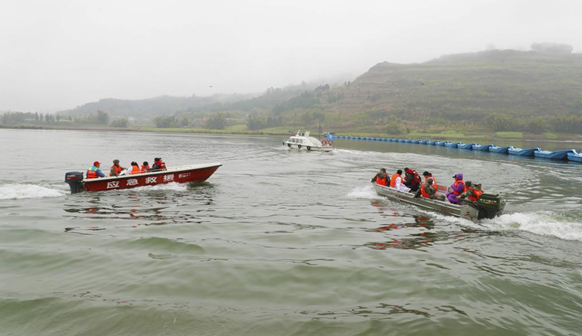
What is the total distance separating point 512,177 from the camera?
105 feet

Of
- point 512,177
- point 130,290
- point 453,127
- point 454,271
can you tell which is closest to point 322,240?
point 454,271

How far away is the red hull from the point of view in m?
21.3

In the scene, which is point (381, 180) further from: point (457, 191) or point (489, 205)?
point (489, 205)

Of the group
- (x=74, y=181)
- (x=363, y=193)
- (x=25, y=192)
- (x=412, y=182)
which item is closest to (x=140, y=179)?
(x=74, y=181)

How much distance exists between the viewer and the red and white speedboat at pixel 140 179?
68.8 ft

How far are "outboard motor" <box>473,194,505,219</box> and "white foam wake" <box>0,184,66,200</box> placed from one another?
2295cm

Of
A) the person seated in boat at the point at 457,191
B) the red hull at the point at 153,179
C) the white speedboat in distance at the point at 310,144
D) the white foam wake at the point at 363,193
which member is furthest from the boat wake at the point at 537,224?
the white speedboat in distance at the point at 310,144

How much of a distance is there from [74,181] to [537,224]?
24498 millimetres

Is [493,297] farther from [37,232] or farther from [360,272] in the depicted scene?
[37,232]

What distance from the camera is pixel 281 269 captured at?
969 centimetres

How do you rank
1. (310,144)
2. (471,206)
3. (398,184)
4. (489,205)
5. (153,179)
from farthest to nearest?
(310,144) < (153,179) < (398,184) < (471,206) < (489,205)

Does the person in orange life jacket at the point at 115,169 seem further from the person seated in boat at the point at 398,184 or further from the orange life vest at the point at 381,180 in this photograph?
the person seated in boat at the point at 398,184

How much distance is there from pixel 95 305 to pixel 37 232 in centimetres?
792

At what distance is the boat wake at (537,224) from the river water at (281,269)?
0.27ft
